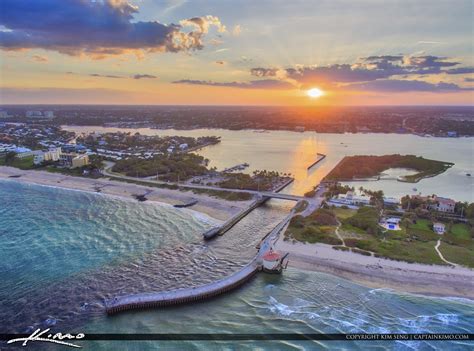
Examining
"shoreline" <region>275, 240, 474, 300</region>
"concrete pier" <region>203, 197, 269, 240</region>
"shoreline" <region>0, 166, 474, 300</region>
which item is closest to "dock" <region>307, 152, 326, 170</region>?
"concrete pier" <region>203, 197, 269, 240</region>

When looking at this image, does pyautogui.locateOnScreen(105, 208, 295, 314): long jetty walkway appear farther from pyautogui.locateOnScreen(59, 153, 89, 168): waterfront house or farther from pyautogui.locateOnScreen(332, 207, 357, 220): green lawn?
pyautogui.locateOnScreen(59, 153, 89, 168): waterfront house

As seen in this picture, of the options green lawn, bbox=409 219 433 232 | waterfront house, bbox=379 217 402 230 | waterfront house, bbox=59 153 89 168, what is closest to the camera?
waterfront house, bbox=379 217 402 230

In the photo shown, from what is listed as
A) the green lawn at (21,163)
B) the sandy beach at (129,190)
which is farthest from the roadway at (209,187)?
the green lawn at (21,163)

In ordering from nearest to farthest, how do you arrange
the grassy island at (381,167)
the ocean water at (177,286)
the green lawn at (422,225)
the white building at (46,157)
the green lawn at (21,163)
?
the ocean water at (177,286), the green lawn at (422,225), the grassy island at (381,167), the green lawn at (21,163), the white building at (46,157)

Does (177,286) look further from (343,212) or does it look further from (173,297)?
(343,212)

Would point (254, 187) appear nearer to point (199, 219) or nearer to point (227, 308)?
point (199, 219)
